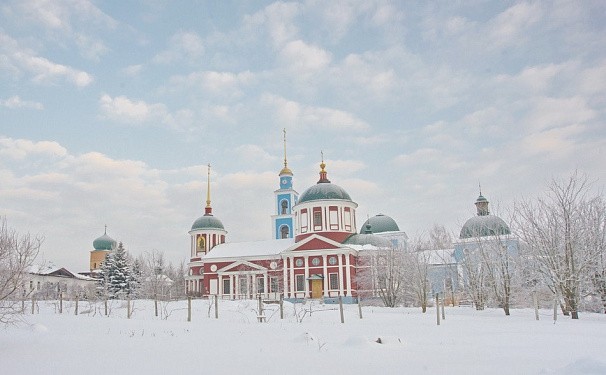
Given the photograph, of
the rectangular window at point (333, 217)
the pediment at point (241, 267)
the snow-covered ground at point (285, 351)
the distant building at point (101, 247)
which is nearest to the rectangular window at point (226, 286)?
the pediment at point (241, 267)

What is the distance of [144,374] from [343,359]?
363 cm

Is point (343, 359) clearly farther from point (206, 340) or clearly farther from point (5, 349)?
point (5, 349)

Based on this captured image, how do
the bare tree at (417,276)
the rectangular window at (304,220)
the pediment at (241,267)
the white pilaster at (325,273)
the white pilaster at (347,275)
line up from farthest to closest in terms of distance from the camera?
1. the rectangular window at (304,220)
2. the pediment at (241,267)
3. the white pilaster at (325,273)
4. the white pilaster at (347,275)
5. the bare tree at (417,276)

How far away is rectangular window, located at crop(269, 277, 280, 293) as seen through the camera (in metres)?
47.7

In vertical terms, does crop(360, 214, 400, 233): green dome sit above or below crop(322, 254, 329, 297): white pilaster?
above

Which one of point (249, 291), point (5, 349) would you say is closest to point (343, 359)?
point (5, 349)

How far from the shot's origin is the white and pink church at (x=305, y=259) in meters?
45.2

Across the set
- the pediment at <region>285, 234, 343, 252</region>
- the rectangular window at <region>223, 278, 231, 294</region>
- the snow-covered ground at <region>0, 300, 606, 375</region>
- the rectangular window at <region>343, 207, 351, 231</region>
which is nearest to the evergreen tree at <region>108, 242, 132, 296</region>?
the rectangular window at <region>223, 278, 231, 294</region>

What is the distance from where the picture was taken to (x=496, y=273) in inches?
1085

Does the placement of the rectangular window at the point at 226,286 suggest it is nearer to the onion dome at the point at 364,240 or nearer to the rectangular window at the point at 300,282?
the rectangular window at the point at 300,282

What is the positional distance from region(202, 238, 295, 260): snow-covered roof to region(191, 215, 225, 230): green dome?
24.7 feet

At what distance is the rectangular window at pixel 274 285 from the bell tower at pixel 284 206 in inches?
468

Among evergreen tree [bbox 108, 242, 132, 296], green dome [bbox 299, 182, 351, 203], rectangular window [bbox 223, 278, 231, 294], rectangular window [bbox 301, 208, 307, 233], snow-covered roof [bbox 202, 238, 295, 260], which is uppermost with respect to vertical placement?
green dome [bbox 299, 182, 351, 203]

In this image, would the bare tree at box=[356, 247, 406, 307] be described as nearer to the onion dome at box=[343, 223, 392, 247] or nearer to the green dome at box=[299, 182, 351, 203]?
the onion dome at box=[343, 223, 392, 247]
